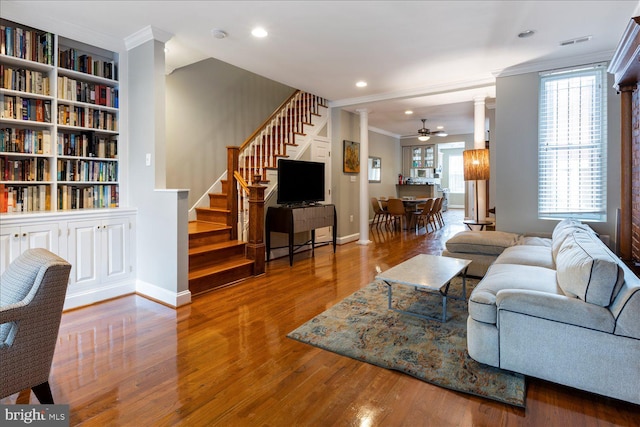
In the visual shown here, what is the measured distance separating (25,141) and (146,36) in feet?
4.91

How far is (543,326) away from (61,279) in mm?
2585

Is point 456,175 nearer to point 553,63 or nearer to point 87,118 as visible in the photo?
point 553,63

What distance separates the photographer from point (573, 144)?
433cm

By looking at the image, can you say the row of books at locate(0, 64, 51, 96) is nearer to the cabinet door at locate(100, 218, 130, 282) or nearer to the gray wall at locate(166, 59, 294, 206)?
the cabinet door at locate(100, 218, 130, 282)

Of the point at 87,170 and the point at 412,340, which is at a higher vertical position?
the point at 87,170

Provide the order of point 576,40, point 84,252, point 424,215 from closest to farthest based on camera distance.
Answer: point 84,252 → point 576,40 → point 424,215

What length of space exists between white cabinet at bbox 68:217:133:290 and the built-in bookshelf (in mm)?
319

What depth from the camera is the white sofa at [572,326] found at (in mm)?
1830

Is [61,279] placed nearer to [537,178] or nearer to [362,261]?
[362,261]

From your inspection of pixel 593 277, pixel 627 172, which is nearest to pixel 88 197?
pixel 593 277

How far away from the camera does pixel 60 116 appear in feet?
11.1

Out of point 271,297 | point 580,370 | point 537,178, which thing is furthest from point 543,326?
point 537,178

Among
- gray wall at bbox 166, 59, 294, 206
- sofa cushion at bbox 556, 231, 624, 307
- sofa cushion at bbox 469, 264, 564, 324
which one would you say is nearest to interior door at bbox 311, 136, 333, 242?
gray wall at bbox 166, 59, 294, 206

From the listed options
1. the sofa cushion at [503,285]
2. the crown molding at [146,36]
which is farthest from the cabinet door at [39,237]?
the sofa cushion at [503,285]
